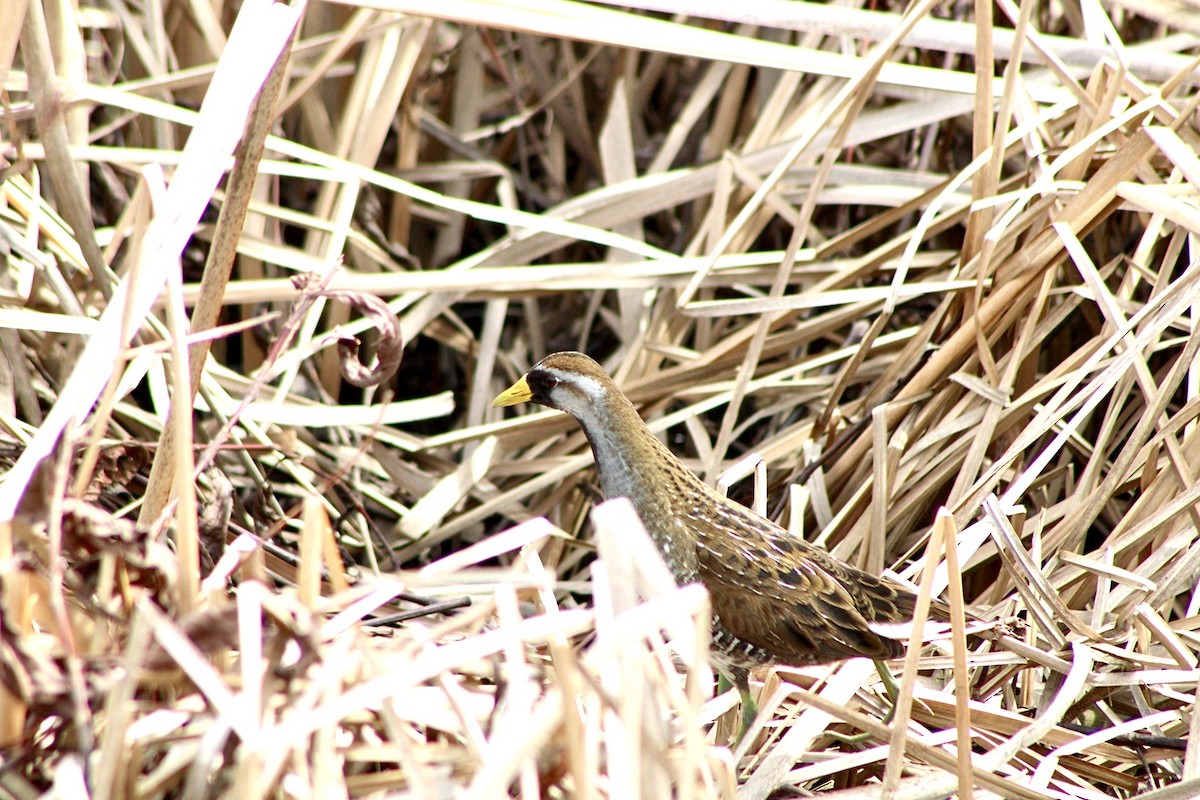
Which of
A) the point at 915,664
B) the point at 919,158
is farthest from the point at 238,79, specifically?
the point at 919,158

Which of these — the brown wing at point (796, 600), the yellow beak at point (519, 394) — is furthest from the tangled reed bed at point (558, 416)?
the yellow beak at point (519, 394)

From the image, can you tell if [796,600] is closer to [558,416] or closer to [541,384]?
[541,384]

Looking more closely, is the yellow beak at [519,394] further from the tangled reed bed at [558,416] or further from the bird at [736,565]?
the tangled reed bed at [558,416]

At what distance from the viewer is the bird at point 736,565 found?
195 cm

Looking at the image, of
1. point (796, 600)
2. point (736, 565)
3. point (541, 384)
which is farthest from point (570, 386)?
point (796, 600)

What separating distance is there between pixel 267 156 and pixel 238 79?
130 cm

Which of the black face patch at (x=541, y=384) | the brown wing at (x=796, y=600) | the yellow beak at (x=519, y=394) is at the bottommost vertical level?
the brown wing at (x=796, y=600)

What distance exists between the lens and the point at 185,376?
133 cm

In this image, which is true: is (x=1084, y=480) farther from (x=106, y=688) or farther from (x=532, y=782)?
(x=106, y=688)

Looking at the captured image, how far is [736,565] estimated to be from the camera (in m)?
2.01

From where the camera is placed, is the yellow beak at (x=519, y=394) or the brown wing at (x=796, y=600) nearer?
the brown wing at (x=796, y=600)

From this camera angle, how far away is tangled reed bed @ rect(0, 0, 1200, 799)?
1.21 meters

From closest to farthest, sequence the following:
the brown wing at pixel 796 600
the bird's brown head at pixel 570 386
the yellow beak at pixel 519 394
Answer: the brown wing at pixel 796 600 < the bird's brown head at pixel 570 386 < the yellow beak at pixel 519 394

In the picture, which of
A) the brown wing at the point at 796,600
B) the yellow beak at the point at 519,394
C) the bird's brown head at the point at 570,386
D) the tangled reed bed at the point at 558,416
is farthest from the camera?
the yellow beak at the point at 519,394
